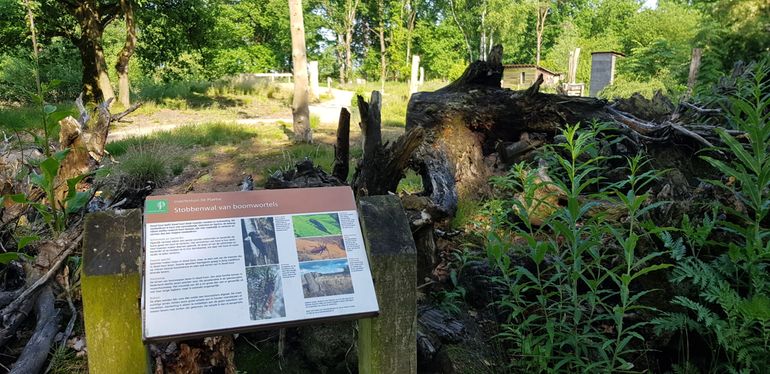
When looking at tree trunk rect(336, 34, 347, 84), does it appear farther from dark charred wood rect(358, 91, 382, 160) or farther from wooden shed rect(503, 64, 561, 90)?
dark charred wood rect(358, 91, 382, 160)

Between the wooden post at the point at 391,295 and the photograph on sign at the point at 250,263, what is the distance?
0.24ft

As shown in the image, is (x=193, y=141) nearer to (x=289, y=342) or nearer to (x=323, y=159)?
(x=323, y=159)

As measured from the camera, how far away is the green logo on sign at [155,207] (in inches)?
88.7

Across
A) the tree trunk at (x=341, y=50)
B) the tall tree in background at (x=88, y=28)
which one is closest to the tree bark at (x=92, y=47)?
the tall tree in background at (x=88, y=28)

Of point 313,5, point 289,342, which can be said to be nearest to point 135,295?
point 289,342

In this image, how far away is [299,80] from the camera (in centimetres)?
1169

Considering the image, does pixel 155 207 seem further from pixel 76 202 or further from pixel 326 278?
pixel 76 202

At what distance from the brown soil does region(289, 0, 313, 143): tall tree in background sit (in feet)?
29.1

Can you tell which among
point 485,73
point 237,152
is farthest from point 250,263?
point 237,152

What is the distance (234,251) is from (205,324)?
33cm

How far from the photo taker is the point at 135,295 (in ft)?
6.89

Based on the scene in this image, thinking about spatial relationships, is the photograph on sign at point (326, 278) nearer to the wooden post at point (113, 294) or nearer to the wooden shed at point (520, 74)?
the wooden post at point (113, 294)

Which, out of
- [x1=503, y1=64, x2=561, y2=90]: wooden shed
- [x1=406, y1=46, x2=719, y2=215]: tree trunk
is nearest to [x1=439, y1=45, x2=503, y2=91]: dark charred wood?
[x1=406, y1=46, x2=719, y2=215]: tree trunk

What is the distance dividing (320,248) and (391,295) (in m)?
0.38
